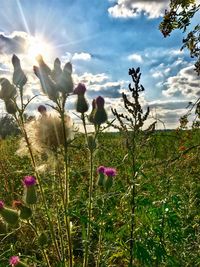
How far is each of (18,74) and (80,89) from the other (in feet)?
1.55

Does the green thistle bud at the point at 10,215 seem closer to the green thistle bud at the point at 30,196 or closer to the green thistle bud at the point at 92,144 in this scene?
the green thistle bud at the point at 30,196

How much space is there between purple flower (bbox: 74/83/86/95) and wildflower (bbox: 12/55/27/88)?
1.31ft

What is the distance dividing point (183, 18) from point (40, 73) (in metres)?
3.04

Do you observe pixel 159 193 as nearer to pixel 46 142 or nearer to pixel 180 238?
pixel 180 238

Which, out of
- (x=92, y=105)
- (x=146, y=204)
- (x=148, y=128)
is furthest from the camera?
(x=92, y=105)

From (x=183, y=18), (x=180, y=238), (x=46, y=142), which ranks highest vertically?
(x=183, y=18)

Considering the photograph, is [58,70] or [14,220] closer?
[14,220]

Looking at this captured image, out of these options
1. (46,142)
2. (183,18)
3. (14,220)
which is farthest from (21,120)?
(183,18)

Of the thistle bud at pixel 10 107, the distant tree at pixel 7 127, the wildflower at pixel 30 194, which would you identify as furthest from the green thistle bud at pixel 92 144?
the distant tree at pixel 7 127

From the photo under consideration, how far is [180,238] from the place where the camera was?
2.08m

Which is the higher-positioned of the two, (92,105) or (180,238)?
(92,105)

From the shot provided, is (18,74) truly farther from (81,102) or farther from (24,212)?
(24,212)

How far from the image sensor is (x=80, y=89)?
2.68 metres

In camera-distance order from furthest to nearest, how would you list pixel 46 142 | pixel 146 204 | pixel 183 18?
pixel 183 18
pixel 46 142
pixel 146 204
